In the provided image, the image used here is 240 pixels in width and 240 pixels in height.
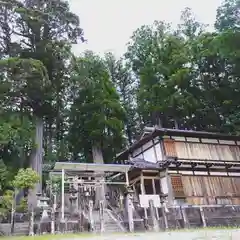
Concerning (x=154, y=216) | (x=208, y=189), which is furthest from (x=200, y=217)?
(x=208, y=189)

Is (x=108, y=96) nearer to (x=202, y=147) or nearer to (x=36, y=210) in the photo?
(x=202, y=147)

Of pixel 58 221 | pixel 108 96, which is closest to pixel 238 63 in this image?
pixel 108 96

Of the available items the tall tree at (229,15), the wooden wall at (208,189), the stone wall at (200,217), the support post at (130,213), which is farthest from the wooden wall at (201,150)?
the tall tree at (229,15)

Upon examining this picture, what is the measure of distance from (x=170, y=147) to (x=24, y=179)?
28.9 feet

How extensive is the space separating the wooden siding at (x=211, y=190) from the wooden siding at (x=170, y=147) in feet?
5.10

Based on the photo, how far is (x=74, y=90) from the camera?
24.6m

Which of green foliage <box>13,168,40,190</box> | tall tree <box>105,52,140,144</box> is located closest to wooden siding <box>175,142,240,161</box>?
green foliage <box>13,168,40,190</box>

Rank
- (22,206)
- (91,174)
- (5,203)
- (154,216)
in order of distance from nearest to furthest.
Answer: (154,216), (5,203), (22,206), (91,174)

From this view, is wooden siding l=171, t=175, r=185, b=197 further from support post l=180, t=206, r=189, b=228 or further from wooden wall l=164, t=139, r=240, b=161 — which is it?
support post l=180, t=206, r=189, b=228

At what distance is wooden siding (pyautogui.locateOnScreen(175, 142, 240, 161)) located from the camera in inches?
746

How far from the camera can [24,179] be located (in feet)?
55.4

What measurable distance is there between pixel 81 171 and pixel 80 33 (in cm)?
1137

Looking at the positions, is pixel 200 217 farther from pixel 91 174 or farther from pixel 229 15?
pixel 229 15

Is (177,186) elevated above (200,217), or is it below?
above
